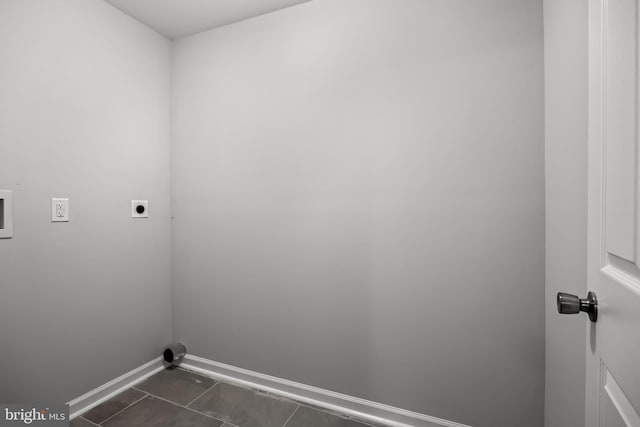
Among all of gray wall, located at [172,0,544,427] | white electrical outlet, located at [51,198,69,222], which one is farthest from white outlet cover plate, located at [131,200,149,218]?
white electrical outlet, located at [51,198,69,222]

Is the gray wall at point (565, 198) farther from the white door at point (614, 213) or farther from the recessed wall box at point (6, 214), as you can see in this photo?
the recessed wall box at point (6, 214)

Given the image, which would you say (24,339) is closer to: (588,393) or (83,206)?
(83,206)

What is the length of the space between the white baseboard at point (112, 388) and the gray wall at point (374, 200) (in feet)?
0.92

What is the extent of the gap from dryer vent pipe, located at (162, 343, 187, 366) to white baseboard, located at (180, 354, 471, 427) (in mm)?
68

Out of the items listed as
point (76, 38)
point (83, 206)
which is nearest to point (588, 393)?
point (83, 206)

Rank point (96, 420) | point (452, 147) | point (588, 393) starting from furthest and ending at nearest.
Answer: point (96, 420), point (452, 147), point (588, 393)

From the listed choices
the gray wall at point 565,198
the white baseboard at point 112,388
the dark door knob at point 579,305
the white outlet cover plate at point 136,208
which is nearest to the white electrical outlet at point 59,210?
the white outlet cover plate at point 136,208

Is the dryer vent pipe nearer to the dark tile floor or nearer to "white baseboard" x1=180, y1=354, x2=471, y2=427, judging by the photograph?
"white baseboard" x1=180, y1=354, x2=471, y2=427

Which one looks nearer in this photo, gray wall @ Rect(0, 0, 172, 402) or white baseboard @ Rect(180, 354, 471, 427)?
gray wall @ Rect(0, 0, 172, 402)

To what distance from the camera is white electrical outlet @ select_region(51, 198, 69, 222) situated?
1.52m

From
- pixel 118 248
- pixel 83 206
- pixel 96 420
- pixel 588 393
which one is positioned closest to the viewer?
pixel 588 393

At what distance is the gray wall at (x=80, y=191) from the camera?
1.40m

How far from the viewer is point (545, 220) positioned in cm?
127

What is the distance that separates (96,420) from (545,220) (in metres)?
2.51
